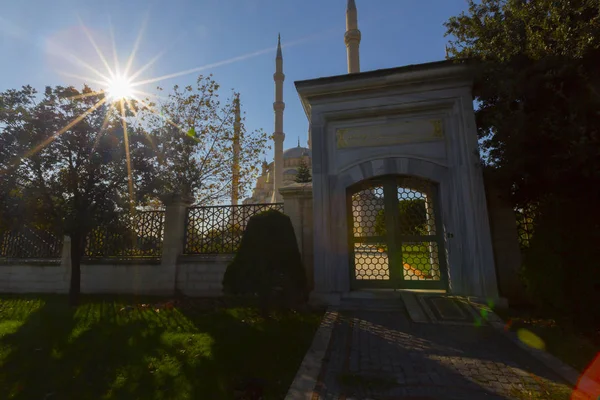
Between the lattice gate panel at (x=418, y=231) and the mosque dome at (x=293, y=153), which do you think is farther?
the mosque dome at (x=293, y=153)

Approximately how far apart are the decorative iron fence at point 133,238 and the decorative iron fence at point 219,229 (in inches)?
30.4

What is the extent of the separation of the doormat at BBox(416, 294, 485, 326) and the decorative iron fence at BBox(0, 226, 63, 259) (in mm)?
9197

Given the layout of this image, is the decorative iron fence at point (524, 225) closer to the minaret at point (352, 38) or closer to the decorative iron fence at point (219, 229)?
the decorative iron fence at point (219, 229)

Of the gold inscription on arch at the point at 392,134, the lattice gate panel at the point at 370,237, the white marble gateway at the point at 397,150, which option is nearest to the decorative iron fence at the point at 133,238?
the white marble gateway at the point at 397,150

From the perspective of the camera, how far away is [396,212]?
602 cm

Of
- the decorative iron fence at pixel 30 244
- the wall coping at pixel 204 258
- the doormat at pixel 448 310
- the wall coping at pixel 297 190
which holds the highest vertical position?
the wall coping at pixel 297 190

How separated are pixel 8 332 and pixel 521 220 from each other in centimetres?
904

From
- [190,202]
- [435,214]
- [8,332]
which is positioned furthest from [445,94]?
[8,332]

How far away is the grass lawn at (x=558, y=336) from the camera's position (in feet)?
10.0

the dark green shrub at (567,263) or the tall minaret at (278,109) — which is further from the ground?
the tall minaret at (278,109)

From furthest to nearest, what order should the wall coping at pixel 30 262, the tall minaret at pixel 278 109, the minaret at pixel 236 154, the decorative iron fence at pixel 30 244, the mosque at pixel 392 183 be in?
the tall minaret at pixel 278 109, the minaret at pixel 236 154, the decorative iron fence at pixel 30 244, the wall coping at pixel 30 262, the mosque at pixel 392 183

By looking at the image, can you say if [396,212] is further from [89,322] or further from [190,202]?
[89,322]

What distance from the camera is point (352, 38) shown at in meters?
16.1

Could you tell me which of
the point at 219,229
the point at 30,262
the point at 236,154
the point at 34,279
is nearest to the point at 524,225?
the point at 219,229
